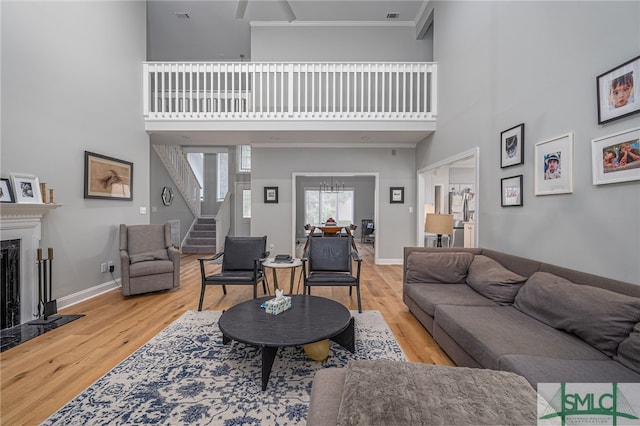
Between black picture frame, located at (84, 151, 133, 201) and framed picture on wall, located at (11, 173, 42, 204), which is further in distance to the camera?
black picture frame, located at (84, 151, 133, 201)

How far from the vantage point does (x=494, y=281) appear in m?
2.54

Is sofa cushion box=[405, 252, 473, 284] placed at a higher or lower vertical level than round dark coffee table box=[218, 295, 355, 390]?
higher

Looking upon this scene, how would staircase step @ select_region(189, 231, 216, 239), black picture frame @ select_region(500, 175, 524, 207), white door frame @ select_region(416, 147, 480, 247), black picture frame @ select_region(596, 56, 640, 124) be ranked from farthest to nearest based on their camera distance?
staircase step @ select_region(189, 231, 216, 239), white door frame @ select_region(416, 147, 480, 247), black picture frame @ select_region(500, 175, 524, 207), black picture frame @ select_region(596, 56, 640, 124)

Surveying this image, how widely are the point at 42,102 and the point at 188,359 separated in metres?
3.23

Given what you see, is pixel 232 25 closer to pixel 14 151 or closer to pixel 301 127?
pixel 301 127

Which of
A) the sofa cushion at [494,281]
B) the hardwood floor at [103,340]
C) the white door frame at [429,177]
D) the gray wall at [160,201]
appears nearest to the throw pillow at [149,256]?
the hardwood floor at [103,340]

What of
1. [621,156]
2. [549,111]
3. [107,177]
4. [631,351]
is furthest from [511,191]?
[107,177]

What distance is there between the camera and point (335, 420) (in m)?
0.93

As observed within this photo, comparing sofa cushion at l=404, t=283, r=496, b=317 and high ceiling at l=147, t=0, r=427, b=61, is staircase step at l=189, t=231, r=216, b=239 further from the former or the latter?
sofa cushion at l=404, t=283, r=496, b=317

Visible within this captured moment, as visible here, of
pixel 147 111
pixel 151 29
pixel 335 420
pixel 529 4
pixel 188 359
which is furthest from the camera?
pixel 151 29

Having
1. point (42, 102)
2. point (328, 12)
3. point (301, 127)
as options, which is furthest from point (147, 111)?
point (328, 12)

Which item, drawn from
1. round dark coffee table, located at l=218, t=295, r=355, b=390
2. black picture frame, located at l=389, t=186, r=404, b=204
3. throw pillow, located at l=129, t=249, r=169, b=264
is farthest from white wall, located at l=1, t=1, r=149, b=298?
black picture frame, located at l=389, t=186, r=404, b=204

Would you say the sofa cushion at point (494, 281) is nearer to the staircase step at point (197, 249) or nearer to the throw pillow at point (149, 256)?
the throw pillow at point (149, 256)

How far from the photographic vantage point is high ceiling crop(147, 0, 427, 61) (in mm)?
5352
